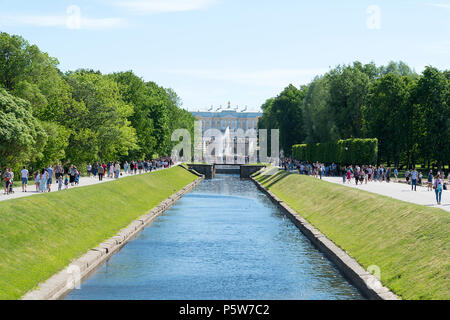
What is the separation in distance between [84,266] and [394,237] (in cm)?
1474

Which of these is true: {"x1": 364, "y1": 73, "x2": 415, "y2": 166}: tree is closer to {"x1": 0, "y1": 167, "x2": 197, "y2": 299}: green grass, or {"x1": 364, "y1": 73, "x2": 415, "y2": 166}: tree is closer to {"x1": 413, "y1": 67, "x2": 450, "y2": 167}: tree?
{"x1": 413, "y1": 67, "x2": 450, "y2": 167}: tree

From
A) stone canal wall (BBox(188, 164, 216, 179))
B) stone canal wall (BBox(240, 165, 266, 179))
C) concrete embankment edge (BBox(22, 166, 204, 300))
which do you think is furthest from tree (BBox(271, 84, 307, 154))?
concrete embankment edge (BBox(22, 166, 204, 300))

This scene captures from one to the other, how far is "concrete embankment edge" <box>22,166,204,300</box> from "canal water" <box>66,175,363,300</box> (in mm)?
412

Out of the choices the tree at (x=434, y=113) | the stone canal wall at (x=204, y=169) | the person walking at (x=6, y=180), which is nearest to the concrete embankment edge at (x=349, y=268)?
the person walking at (x=6, y=180)

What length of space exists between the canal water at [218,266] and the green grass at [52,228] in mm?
1822

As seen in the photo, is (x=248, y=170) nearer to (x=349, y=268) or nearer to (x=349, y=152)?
(x=349, y=152)

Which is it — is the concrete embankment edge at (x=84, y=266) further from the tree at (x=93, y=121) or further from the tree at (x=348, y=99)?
the tree at (x=348, y=99)

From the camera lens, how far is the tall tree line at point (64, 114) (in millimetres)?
53188

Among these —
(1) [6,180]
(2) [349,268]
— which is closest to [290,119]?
(1) [6,180]

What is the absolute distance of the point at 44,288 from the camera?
22.5m

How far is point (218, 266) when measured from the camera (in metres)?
29.9

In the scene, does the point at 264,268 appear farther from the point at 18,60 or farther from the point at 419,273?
the point at 18,60

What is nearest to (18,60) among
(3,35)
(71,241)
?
(3,35)

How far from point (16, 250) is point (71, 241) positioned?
5741mm
